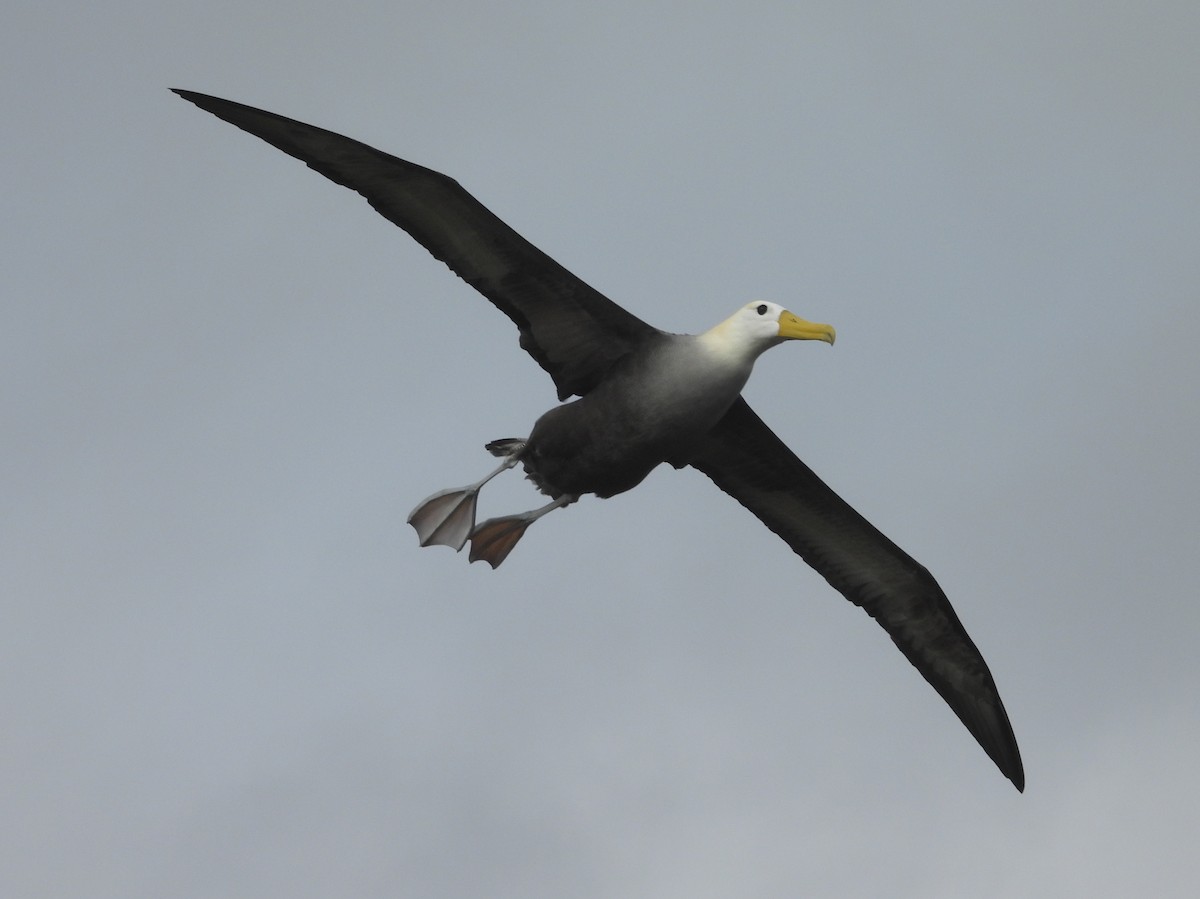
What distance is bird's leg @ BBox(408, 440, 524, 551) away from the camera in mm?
14773

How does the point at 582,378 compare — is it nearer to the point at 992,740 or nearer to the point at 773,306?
the point at 773,306

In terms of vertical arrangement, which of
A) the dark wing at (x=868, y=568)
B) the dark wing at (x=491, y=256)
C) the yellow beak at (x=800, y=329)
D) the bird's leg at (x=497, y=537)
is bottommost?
the dark wing at (x=868, y=568)

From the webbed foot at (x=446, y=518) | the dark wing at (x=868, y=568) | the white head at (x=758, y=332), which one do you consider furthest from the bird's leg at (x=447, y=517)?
the white head at (x=758, y=332)

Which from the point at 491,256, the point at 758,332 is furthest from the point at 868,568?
the point at 491,256

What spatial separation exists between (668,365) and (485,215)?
1.67 meters

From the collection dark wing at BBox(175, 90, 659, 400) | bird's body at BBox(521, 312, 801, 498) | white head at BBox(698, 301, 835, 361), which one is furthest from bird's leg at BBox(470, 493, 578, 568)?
white head at BBox(698, 301, 835, 361)

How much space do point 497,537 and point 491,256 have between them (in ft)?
8.26

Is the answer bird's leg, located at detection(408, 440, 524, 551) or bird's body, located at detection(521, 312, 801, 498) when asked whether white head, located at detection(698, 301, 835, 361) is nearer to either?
bird's body, located at detection(521, 312, 801, 498)

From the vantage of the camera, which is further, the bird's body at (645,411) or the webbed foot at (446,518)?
the webbed foot at (446,518)

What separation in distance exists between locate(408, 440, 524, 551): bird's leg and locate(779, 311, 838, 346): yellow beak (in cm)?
298

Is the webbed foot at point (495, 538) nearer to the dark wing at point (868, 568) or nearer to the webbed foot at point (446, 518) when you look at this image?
the webbed foot at point (446, 518)

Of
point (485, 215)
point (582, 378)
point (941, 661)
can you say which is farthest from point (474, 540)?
point (941, 661)

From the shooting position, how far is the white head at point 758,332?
13.0m

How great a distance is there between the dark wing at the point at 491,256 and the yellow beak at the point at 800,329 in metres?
0.93
